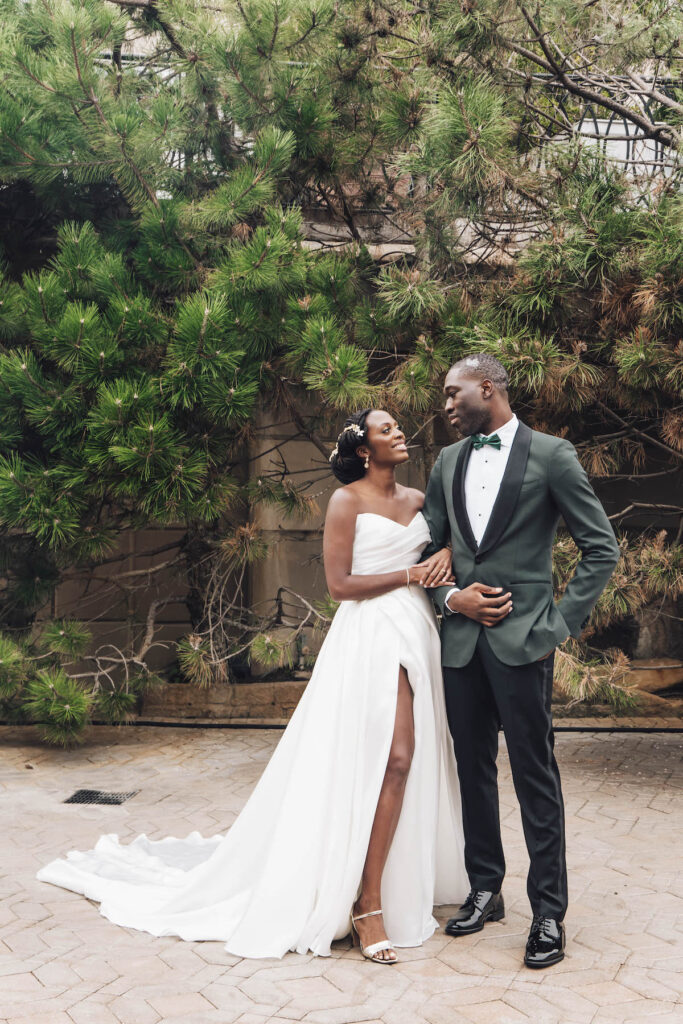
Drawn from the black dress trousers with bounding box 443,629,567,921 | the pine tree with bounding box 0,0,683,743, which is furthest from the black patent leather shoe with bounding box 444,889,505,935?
the pine tree with bounding box 0,0,683,743

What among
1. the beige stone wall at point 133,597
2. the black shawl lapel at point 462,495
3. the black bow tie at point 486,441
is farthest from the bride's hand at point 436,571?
the beige stone wall at point 133,597

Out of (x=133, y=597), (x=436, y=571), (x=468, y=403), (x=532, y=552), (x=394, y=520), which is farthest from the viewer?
(x=133, y=597)

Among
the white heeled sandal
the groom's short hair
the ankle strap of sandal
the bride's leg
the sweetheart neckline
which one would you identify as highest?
the groom's short hair

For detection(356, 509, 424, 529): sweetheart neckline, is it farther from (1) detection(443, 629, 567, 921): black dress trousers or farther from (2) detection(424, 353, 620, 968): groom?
(1) detection(443, 629, 567, 921): black dress trousers

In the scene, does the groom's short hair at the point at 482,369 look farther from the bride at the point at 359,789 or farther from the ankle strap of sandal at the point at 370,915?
the ankle strap of sandal at the point at 370,915

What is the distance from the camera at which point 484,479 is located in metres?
3.55

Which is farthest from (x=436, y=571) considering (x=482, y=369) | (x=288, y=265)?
(x=288, y=265)

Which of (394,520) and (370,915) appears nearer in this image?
(370,915)

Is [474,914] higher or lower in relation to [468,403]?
lower

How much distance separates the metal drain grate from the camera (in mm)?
5688

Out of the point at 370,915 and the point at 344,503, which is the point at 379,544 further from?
the point at 370,915

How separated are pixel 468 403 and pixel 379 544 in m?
0.63

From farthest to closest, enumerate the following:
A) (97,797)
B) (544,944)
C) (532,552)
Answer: (97,797)
(532,552)
(544,944)

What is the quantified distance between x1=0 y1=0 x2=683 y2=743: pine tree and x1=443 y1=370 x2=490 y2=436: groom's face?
5.80 ft
